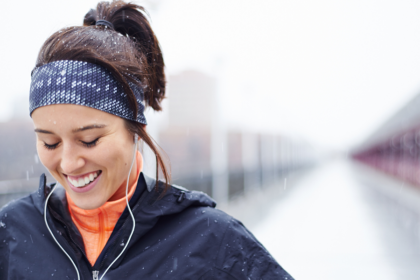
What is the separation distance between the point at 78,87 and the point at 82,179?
307 millimetres

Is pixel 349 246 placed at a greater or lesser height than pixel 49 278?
lesser

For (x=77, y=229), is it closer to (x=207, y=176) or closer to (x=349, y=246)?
(x=349, y=246)

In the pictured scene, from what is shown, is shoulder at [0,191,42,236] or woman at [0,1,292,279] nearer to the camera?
woman at [0,1,292,279]

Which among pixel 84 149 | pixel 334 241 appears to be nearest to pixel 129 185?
pixel 84 149

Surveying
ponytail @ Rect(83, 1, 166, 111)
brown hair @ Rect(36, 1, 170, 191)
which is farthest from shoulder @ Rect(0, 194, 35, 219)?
ponytail @ Rect(83, 1, 166, 111)

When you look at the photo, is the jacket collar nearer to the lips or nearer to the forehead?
the lips

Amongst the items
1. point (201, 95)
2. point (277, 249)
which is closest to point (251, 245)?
point (277, 249)

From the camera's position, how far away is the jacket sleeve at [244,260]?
3.81 ft

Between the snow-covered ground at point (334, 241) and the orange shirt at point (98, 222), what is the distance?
336 cm

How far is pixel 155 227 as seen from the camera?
4.06 ft

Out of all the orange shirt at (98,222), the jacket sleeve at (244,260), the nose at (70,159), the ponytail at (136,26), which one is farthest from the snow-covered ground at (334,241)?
the nose at (70,159)

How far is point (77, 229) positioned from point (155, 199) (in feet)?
0.95

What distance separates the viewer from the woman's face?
1.15 meters

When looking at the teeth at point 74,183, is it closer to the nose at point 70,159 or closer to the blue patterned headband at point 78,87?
the nose at point 70,159
